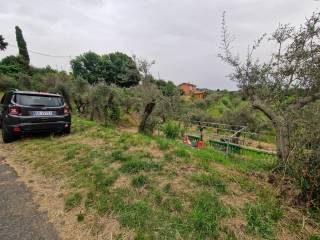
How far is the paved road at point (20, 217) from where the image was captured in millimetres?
2588

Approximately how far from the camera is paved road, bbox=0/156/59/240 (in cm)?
259

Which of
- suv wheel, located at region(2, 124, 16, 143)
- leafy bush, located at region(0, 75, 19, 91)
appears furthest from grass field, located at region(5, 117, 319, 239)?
leafy bush, located at region(0, 75, 19, 91)

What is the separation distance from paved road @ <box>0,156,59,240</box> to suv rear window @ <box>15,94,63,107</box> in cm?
307

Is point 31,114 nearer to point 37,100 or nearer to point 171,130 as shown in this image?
point 37,100

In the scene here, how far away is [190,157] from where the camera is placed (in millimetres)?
4461

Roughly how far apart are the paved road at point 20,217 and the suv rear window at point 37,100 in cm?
307

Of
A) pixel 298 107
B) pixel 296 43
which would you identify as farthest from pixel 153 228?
pixel 296 43

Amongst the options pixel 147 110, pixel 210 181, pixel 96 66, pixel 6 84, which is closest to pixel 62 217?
pixel 210 181

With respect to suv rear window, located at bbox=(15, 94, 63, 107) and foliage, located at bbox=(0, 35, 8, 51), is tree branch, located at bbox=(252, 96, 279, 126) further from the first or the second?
foliage, located at bbox=(0, 35, 8, 51)

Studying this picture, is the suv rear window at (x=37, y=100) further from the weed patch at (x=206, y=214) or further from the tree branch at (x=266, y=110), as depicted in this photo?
the tree branch at (x=266, y=110)

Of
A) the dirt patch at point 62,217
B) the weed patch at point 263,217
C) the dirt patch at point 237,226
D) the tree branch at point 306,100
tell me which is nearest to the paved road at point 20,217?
the dirt patch at point 62,217

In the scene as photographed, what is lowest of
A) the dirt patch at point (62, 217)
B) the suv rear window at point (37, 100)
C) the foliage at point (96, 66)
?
the dirt patch at point (62, 217)

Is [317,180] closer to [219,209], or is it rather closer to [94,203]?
[219,209]

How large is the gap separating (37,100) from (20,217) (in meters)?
4.43
